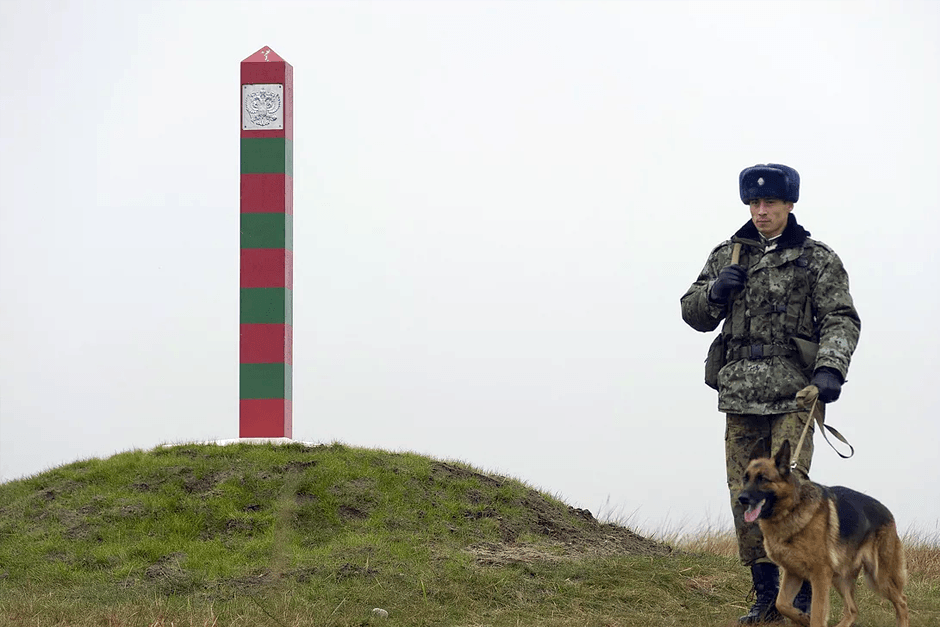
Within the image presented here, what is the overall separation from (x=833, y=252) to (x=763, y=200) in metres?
0.52

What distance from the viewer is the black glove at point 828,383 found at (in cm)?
570

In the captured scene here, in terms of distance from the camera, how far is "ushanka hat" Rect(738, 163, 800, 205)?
6.36 metres

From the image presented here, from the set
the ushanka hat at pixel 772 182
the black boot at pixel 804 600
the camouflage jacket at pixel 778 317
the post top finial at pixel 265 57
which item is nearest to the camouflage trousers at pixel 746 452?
the camouflage jacket at pixel 778 317

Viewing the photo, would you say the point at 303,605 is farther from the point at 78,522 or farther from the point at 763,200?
the point at 763,200

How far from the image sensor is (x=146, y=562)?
8953 mm

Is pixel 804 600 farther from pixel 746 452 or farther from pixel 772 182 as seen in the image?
pixel 772 182

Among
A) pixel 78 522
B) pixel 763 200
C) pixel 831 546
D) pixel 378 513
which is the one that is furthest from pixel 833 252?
pixel 78 522

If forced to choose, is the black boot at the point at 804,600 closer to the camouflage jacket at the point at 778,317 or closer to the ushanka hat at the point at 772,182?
the camouflage jacket at the point at 778,317

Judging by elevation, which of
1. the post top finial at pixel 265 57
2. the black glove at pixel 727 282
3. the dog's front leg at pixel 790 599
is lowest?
the dog's front leg at pixel 790 599

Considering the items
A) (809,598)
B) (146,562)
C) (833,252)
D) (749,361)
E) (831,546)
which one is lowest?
(146,562)

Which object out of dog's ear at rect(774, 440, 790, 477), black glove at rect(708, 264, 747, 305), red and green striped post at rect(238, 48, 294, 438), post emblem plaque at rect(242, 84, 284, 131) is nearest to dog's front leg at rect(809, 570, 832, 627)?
dog's ear at rect(774, 440, 790, 477)

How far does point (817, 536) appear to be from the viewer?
5324 millimetres

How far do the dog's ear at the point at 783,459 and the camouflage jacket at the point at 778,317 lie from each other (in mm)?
854

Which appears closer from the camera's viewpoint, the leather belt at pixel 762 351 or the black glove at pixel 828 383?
the black glove at pixel 828 383
